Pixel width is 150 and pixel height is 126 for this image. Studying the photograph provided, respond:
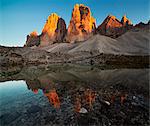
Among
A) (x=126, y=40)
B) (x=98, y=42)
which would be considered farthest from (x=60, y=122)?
(x=126, y=40)

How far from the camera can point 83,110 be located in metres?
13.1

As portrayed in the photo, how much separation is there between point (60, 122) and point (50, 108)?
3.24 meters

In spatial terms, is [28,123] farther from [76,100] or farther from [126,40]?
[126,40]

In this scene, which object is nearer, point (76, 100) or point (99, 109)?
point (99, 109)

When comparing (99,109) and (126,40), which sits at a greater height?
(126,40)

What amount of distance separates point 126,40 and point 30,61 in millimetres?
100102

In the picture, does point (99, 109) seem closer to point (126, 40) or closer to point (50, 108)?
point (50, 108)

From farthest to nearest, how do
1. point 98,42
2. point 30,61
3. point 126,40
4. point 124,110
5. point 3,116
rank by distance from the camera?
point 126,40
point 98,42
point 30,61
point 3,116
point 124,110

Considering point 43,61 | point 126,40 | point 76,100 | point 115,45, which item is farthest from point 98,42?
point 76,100

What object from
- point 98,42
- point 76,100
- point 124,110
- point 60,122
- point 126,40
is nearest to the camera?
point 60,122

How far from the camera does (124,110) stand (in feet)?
41.6

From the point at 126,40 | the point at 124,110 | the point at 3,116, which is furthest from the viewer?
the point at 126,40

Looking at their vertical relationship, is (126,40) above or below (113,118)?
above

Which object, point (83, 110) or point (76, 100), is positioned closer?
point (83, 110)
